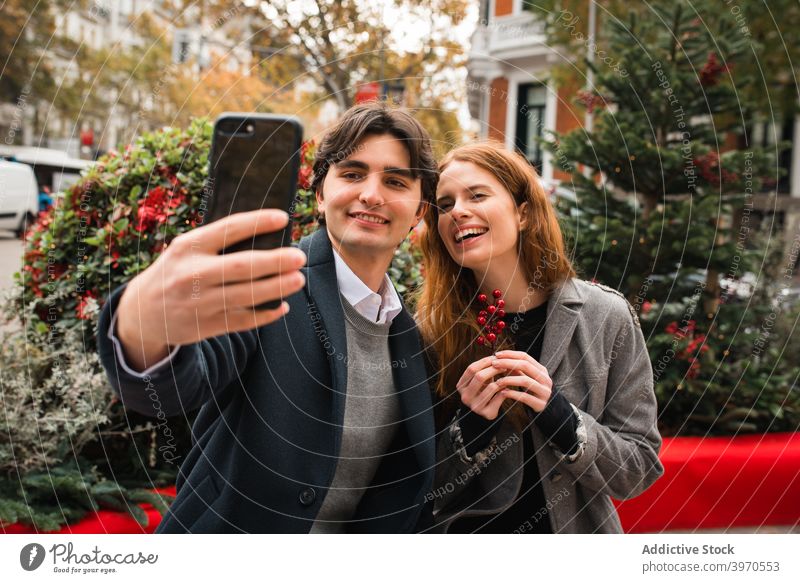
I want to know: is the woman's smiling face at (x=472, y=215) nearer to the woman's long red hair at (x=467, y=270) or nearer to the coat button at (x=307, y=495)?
the woman's long red hair at (x=467, y=270)

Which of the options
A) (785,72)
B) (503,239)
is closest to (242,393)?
(503,239)

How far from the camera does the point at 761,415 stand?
2934 mm

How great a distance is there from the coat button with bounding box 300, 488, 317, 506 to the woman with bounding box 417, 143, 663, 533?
0.25 meters

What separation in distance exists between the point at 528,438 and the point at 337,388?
0.42 meters

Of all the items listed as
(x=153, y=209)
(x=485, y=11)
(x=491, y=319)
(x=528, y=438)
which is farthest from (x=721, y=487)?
(x=153, y=209)

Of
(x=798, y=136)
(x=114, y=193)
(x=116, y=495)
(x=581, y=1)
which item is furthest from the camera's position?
(x=798, y=136)

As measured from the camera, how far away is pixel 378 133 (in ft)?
3.75

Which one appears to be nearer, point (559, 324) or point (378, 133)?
point (378, 133)

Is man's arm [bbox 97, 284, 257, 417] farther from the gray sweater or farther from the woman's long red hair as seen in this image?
the woman's long red hair

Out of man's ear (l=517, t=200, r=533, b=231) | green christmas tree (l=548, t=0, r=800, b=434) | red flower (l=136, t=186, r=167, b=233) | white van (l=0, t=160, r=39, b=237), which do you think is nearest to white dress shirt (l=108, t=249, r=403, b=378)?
man's ear (l=517, t=200, r=533, b=231)

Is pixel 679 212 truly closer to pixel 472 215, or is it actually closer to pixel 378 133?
pixel 472 215

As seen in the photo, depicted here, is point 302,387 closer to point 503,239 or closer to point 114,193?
point 503,239

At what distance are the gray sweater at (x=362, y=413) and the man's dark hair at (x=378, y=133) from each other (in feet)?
0.79
